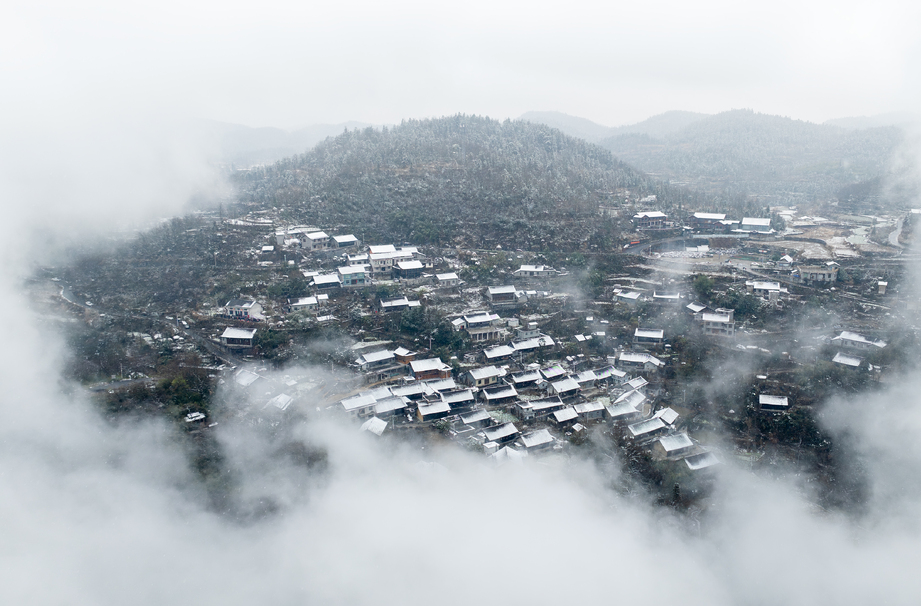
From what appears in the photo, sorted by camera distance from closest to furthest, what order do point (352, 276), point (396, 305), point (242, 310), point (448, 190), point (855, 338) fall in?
point (855, 338), point (242, 310), point (396, 305), point (352, 276), point (448, 190)

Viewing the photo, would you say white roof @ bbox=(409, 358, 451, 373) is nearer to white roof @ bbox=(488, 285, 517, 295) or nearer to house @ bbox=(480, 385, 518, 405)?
house @ bbox=(480, 385, 518, 405)

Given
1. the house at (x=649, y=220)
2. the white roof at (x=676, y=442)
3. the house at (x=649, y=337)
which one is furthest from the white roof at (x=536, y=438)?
the house at (x=649, y=220)

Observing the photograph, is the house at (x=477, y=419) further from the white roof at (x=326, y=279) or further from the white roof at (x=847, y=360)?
the white roof at (x=847, y=360)

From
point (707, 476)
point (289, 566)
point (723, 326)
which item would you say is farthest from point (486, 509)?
point (723, 326)

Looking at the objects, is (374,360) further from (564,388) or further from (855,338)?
(855,338)

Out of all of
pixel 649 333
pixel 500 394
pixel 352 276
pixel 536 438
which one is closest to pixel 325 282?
pixel 352 276

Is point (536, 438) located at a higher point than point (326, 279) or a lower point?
lower

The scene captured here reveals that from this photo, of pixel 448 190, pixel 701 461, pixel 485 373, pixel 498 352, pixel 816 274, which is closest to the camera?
pixel 701 461

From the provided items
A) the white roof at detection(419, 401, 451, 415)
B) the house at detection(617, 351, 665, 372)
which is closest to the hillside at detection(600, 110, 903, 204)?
the house at detection(617, 351, 665, 372)
